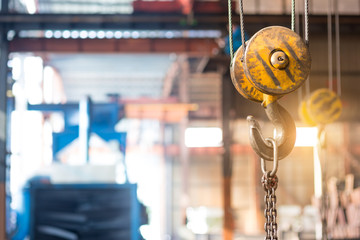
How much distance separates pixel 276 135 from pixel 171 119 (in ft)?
56.6

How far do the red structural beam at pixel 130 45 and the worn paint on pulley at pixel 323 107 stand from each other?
502 cm

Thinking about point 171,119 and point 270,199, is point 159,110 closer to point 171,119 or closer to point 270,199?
point 171,119

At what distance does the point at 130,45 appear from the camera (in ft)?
35.2

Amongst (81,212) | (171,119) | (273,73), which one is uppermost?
(171,119)

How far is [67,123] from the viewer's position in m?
10.7

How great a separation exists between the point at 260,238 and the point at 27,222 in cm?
856

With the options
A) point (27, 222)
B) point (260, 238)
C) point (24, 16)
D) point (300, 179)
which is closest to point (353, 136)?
point (300, 179)

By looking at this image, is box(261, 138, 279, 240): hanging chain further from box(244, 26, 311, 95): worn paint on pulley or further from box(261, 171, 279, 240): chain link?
box(244, 26, 311, 95): worn paint on pulley

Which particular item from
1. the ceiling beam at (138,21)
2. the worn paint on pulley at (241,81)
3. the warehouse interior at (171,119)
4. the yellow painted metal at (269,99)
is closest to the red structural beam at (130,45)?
the warehouse interior at (171,119)

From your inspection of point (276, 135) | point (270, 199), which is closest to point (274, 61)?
point (276, 135)

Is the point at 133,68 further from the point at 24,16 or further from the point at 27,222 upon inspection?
the point at 27,222

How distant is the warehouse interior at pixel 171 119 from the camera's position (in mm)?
5945

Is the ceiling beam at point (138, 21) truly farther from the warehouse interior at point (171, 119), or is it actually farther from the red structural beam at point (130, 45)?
the red structural beam at point (130, 45)

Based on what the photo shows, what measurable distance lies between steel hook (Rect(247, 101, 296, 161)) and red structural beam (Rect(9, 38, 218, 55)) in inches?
325
